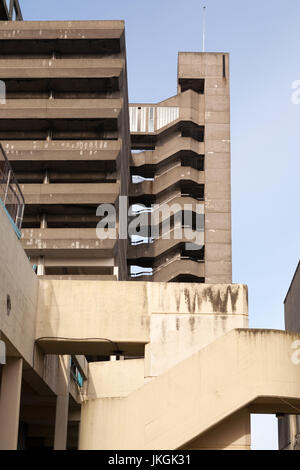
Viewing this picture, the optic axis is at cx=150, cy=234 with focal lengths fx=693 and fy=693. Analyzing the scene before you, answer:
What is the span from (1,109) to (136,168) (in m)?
19.5

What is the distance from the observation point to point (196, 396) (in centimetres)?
2036

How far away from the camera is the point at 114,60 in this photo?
60.2 meters

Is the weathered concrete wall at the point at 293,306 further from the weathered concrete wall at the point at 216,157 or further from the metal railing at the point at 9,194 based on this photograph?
the metal railing at the point at 9,194

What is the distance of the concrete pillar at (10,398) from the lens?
20453 millimetres

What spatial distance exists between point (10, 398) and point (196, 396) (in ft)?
18.3

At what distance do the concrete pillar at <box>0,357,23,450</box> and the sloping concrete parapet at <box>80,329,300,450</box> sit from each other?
2071mm

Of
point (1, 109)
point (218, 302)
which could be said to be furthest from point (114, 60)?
point (218, 302)

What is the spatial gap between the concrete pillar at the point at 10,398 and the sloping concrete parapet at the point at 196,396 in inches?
81.5

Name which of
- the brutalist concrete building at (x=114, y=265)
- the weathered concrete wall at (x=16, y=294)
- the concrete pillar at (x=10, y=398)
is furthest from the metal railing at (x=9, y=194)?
the concrete pillar at (x=10, y=398)

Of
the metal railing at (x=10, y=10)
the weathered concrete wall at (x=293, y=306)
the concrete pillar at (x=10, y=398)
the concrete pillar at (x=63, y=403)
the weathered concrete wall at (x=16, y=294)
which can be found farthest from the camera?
the metal railing at (x=10, y=10)

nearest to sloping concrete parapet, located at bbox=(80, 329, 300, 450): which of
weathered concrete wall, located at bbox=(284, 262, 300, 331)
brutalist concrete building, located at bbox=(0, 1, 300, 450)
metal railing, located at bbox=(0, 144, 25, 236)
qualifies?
brutalist concrete building, located at bbox=(0, 1, 300, 450)
